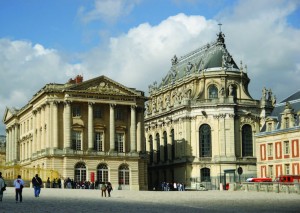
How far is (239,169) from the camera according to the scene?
8725cm

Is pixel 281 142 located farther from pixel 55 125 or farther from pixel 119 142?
pixel 55 125

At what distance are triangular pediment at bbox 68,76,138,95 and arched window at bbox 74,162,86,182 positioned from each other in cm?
880

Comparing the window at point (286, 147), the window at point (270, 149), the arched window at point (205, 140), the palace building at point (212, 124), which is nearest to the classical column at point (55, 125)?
the palace building at point (212, 124)

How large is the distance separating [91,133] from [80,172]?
4.77m

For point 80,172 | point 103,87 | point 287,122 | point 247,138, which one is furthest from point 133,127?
point 247,138

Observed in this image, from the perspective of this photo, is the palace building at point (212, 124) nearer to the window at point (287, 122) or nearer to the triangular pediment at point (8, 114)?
the window at point (287, 122)

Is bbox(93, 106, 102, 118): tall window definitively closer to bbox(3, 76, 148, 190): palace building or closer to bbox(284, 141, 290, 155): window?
bbox(3, 76, 148, 190): palace building

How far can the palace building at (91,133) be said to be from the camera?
75000 mm

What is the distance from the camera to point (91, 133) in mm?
76125

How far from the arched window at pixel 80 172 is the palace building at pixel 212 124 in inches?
727

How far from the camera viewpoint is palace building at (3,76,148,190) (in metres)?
75.0

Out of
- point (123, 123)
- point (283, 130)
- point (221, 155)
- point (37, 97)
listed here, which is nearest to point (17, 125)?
point (37, 97)

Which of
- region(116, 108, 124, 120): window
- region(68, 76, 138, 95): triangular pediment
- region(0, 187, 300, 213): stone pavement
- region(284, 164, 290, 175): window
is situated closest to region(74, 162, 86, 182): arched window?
region(116, 108, 124, 120): window

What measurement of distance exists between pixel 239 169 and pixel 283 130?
16.8 m
